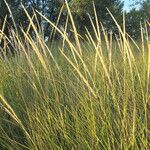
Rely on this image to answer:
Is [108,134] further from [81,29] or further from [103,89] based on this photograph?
[81,29]

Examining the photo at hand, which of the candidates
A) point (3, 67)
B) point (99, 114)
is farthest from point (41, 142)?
point (3, 67)

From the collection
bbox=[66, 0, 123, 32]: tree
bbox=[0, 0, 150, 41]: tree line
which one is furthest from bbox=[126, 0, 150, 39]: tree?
bbox=[66, 0, 123, 32]: tree

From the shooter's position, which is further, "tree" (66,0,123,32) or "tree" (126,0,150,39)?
"tree" (126,0,150,39)

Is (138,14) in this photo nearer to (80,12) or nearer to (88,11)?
(88,11)

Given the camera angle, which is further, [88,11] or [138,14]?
[138,14]

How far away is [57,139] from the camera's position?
2.40 metres

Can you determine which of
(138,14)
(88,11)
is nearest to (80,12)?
(88,11)

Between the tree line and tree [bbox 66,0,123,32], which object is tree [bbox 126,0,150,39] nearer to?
the tree line

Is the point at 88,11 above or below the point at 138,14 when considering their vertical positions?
above

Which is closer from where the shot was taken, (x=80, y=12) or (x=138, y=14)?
(x=80, y=12)

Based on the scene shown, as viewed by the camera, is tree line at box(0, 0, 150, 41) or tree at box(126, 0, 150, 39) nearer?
tree line at box(0, 0, 150, 41)

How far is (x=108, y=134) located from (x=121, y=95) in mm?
343

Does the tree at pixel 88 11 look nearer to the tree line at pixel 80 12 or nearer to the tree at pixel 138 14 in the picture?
the tree line at pixel 80 12

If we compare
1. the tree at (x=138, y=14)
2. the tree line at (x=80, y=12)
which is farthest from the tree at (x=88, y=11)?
the tree at (x=138, y=14)
